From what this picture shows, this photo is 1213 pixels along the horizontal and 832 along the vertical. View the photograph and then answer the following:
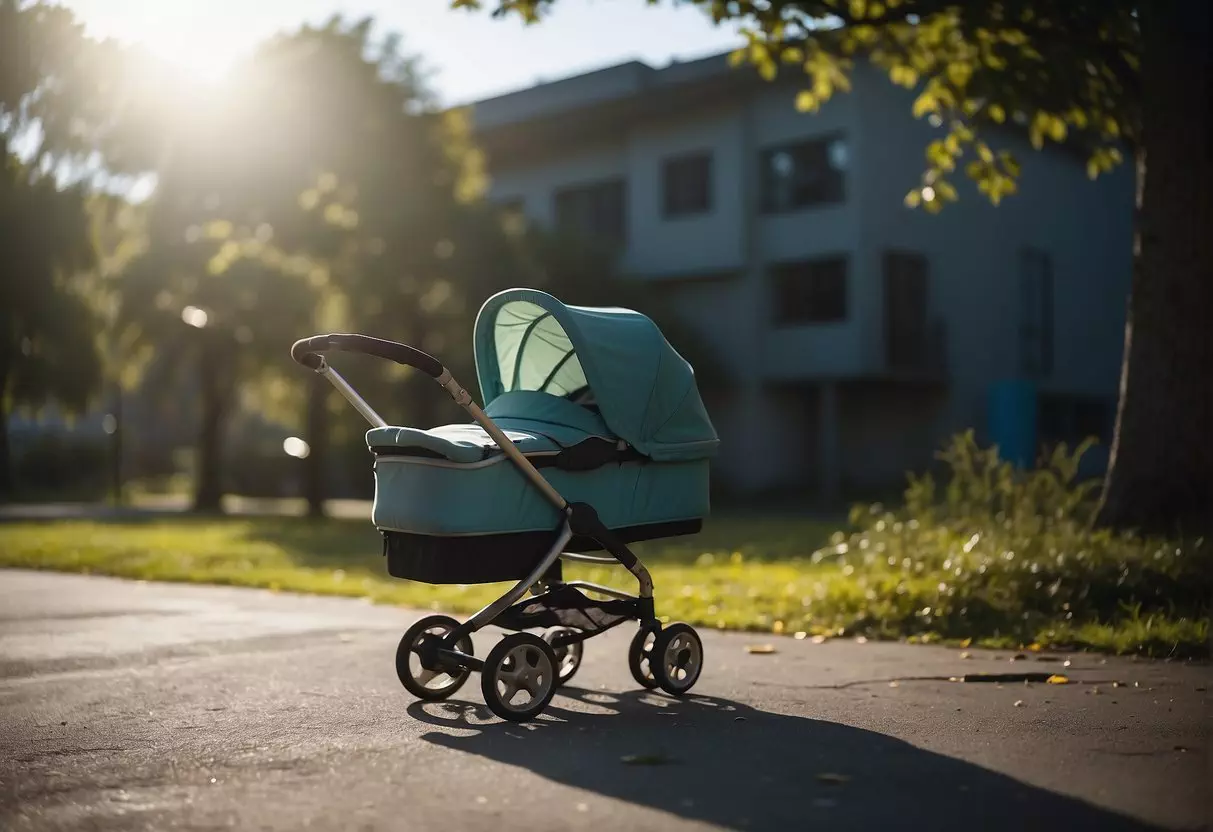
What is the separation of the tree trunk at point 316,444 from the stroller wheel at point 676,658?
1982 centimetres

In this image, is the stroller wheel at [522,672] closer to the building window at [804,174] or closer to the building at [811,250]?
the building at [811,250]

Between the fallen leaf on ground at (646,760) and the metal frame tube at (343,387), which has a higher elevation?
the metal frame tube at (343,387)

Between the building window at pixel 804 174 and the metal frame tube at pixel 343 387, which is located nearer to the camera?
the metal frame tube at pixel 343 387

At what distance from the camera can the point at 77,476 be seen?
4084 cm

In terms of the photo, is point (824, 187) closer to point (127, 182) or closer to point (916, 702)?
point (127, 182)

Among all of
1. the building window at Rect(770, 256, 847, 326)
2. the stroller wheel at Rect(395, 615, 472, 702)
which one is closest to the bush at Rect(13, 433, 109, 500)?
the building window at Rect(770, 256, 847, 326)

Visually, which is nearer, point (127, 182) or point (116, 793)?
point (116, 793)

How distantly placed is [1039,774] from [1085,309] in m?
32.3

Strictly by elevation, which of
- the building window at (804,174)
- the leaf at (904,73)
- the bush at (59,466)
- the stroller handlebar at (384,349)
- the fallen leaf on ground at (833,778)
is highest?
the building window at (804,174)

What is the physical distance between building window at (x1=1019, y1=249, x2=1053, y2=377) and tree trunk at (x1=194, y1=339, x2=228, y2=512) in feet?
62.5

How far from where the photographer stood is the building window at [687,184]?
99.8 ft

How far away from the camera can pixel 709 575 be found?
13336 mm

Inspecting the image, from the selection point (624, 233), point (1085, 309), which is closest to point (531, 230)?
point (624, 233)

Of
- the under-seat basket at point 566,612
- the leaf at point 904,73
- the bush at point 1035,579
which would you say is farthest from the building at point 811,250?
the under-seat basket at point 566,612
